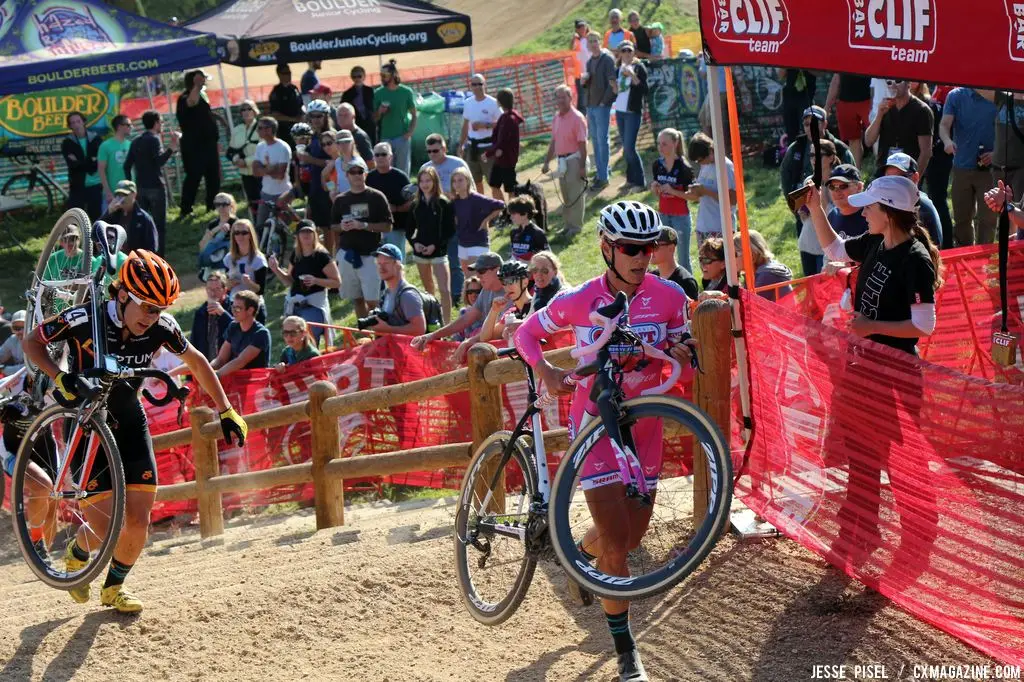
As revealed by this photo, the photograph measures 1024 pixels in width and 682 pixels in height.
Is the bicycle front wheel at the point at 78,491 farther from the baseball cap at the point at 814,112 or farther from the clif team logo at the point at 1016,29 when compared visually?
the clif team logo at the point at 1016,29

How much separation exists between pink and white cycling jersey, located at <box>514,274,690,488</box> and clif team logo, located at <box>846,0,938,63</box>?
1.41 m

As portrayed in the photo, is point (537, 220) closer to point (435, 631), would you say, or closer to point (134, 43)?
point (435, 631)

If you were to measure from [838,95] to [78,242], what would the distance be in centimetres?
958

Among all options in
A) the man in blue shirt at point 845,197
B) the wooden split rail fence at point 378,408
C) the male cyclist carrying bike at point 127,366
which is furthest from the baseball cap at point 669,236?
the male cyclist carrying bike at point 127,366

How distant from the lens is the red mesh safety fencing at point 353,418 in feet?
33.8

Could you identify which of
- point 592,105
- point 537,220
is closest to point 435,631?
point 537,220

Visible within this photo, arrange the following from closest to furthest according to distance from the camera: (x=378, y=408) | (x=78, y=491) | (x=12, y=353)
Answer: (x=78, y=491)
(x=378, y=408)
(x=12, y=353)

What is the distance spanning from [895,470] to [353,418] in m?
5.82

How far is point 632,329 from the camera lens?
562 cm

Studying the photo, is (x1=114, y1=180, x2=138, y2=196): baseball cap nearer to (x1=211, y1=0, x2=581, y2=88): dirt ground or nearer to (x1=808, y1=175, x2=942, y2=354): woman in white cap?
(x1=808, y1=175, x2=942, y2=354): woman in white cap

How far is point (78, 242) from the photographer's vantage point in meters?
8.60

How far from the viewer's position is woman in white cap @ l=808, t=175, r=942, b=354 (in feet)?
19.6

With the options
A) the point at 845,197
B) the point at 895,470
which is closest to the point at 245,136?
the point at 845,197

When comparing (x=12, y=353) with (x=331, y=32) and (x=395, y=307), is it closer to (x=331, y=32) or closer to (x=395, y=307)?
(x=395, y=307)
